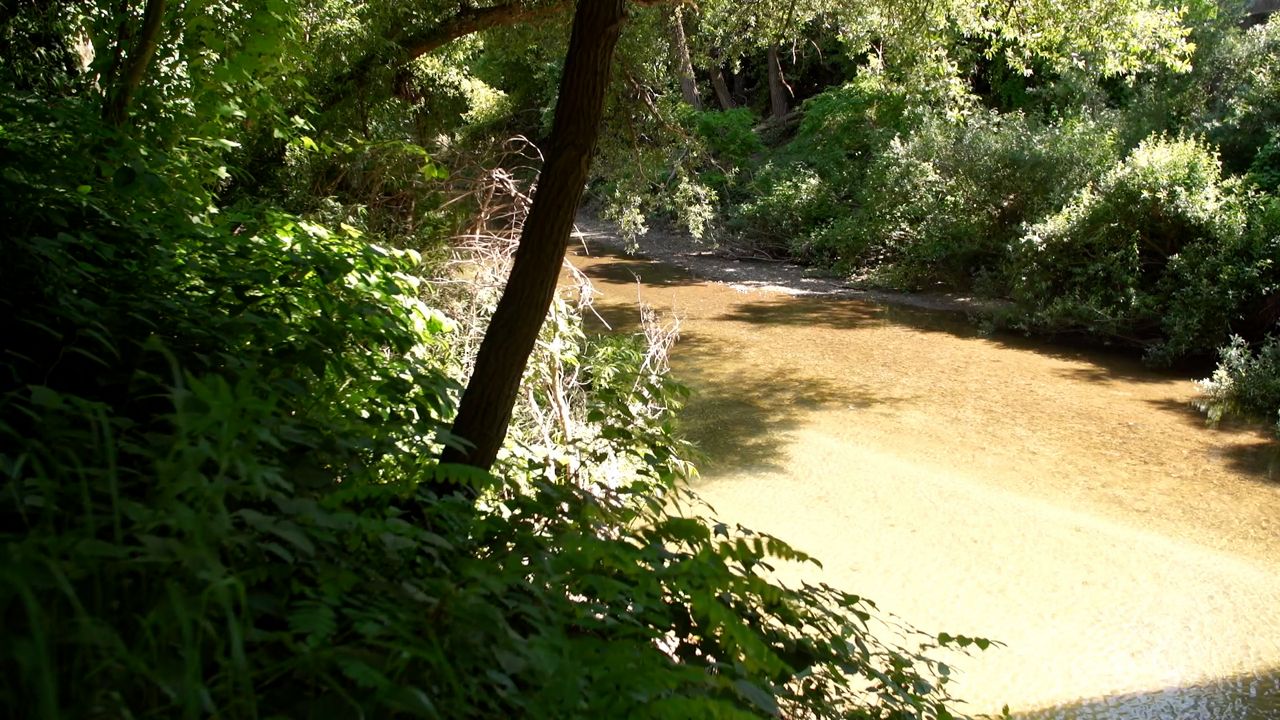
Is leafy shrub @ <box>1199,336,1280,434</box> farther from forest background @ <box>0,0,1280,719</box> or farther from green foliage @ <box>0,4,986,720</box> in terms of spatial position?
green foliage @ <box>0,4,986,720</box>

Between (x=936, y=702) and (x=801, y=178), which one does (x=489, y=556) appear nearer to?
(x=936, y=702)

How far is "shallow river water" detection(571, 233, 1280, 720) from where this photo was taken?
613 cm

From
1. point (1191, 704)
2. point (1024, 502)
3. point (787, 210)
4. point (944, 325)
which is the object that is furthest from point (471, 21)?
point (787, 210)

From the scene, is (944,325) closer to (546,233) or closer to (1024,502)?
(1024,502)

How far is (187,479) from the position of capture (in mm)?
1394

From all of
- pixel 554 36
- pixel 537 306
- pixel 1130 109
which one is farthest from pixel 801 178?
pixel 537 306

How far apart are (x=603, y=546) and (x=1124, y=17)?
368 inches

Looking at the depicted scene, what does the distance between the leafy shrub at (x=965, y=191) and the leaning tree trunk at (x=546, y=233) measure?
547 inches

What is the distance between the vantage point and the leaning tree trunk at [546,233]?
309 centimetres

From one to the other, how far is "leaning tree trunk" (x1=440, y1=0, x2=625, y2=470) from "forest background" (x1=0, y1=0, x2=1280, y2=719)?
0.05 feet

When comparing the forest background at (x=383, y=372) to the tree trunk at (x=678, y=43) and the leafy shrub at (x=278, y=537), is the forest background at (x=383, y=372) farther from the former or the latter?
the tree trunk at (x=678, y=43)

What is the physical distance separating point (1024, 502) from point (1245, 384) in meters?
4.74

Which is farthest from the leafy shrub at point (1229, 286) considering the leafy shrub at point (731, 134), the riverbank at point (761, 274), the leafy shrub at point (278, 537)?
the leafy shrub at point (731, 134)

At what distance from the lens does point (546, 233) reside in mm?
3154
